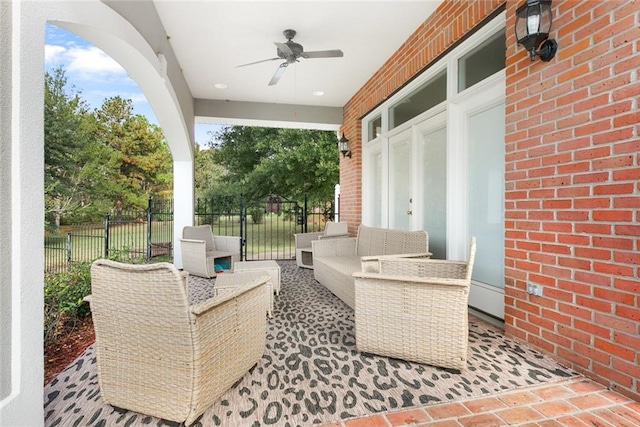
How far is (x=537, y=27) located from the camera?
197 centimetres

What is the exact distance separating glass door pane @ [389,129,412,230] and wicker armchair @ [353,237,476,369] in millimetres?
2308

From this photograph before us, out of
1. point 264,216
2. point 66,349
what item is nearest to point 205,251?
point 66,349

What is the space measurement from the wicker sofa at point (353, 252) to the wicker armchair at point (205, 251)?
1.57m

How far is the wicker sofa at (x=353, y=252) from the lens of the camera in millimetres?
3063

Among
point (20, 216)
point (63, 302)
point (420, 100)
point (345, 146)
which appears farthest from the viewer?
point (345, 146)

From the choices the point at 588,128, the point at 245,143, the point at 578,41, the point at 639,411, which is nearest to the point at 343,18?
the point at 578,41

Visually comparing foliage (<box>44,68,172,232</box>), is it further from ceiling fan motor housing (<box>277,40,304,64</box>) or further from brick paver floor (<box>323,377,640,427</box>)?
brick paver floor (<box>323,377,640,427</box>)

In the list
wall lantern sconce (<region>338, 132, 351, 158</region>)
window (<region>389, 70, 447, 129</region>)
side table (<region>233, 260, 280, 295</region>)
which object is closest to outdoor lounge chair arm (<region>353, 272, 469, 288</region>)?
side table (<region>233, 260, 280, 295</region>)

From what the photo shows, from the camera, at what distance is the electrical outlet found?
6.91 feet

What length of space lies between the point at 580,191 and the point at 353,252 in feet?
9.13

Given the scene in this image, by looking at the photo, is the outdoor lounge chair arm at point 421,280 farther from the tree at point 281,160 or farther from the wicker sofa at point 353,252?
the tree at point 281,160

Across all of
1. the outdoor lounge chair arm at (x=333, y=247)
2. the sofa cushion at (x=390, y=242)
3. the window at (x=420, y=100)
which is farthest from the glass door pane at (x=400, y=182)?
the outdoor lounge chair arm at (x=333, y=247)

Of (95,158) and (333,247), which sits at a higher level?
(95,158)

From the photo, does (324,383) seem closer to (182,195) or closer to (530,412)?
(530,412)
